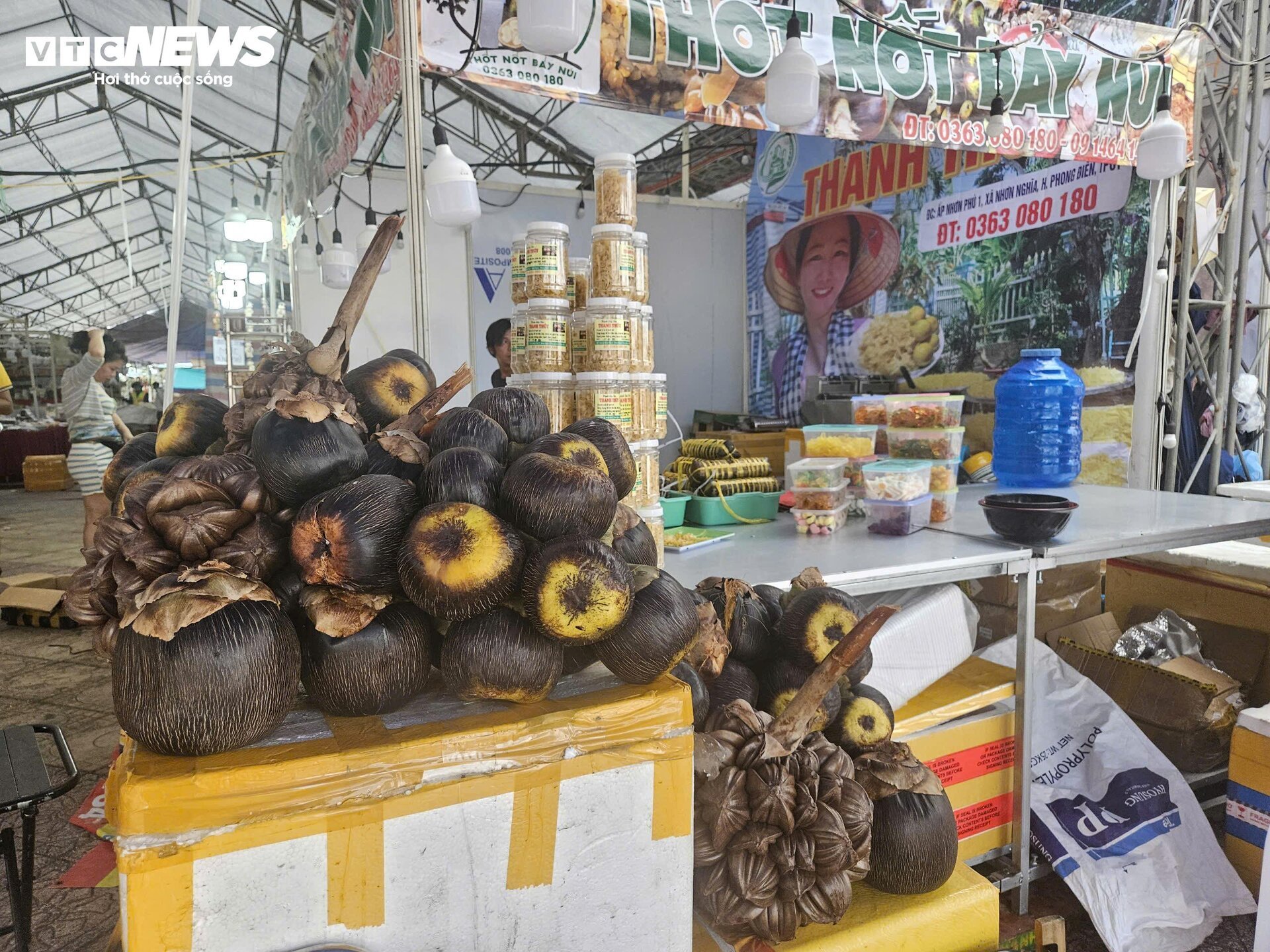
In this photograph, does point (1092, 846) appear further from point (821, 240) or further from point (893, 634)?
point (821, 240)

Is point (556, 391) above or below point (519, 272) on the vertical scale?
below

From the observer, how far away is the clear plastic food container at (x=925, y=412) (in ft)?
8.65

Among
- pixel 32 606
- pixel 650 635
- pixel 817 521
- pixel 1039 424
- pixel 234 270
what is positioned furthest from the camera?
pixel 234 270

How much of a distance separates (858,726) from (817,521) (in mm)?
1088

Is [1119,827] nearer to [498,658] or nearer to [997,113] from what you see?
[498,658]

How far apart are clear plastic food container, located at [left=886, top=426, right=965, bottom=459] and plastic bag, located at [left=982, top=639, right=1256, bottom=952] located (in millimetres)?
682

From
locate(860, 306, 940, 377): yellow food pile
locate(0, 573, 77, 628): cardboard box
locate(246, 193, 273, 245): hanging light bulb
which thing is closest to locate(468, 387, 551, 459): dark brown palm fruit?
locate(860, 306, 940, 377): yellow food pile

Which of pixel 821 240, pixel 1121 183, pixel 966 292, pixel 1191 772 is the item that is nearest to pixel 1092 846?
pixel 1191 772

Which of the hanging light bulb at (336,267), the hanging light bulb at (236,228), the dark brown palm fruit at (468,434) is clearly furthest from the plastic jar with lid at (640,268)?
the hanging light bulb at (236,228)

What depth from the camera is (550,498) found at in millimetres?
869

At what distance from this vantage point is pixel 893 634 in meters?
2.02

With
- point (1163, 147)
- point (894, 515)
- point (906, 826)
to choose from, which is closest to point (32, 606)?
point (894, 515)

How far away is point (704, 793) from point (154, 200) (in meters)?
20.1

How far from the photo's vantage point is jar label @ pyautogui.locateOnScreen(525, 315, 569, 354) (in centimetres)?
218
